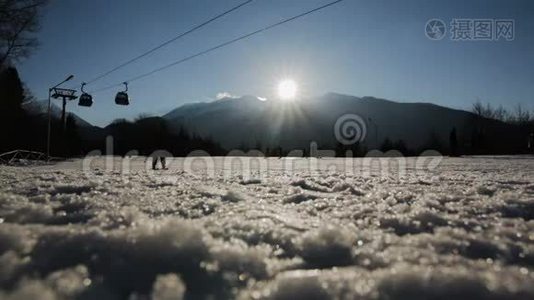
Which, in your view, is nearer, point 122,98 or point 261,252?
point 261,252

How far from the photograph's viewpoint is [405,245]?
200 centimetres

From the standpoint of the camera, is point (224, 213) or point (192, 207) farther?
point (192, 207)

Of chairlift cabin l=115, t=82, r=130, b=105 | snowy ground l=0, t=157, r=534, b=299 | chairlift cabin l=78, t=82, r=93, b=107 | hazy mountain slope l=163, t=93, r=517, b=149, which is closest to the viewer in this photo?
snowy ground l=0, t=157, r=534, b=299

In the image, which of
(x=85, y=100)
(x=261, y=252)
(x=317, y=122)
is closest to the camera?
(x=261, y=252)

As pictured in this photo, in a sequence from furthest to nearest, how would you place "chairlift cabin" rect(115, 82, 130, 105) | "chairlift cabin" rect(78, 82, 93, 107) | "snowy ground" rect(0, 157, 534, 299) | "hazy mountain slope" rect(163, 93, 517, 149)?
"hazy mountain slope" rect(163, 93, 517, 149), "chairlift cabin" rect(78, 82, 93, 107), "chairlift cabin" rect(115, 82, 130, 105), "snowy ground" rect(0, 157, 534, 299)

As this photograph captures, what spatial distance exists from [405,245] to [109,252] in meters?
1.29

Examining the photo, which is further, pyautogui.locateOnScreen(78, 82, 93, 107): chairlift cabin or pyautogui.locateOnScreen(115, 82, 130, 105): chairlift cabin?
pyautogui.locateOnScreen(78, 82, 93, 107): chairlift cabin

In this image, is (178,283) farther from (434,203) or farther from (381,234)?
(434,203)

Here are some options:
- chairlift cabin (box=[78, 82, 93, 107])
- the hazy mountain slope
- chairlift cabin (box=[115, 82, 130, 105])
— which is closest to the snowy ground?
chairlift cabin (box=[115, 82, 130, 105])

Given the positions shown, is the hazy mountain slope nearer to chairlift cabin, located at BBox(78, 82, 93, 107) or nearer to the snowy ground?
chairlift cabin, located at BBox(78, 82, 93, 107)

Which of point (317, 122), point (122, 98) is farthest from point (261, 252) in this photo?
point (317, 122)

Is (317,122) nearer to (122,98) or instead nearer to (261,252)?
(122,98)

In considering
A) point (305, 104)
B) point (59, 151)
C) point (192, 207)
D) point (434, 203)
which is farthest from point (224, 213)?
point (305, 104)

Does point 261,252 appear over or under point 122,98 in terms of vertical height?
under
